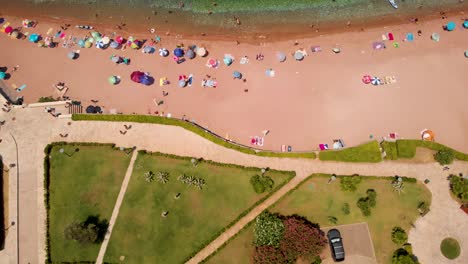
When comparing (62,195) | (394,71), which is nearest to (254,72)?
(394,71)

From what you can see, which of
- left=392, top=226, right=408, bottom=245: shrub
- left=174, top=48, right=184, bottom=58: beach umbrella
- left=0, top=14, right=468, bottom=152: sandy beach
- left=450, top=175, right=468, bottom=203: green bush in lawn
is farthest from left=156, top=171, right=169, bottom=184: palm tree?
left=450, top=175, right=468, bottom=203: green bush in lawn

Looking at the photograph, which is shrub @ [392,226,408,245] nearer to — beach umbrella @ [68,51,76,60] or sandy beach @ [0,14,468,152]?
sandy beach @ [0,14,468,152]

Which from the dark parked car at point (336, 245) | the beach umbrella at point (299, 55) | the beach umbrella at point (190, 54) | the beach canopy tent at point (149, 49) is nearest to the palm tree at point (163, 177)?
the beach umbrella at point (190, 54)

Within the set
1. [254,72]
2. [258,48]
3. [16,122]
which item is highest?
[258,48]

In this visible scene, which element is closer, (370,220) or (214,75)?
(370,220)

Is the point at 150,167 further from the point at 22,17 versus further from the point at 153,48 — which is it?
the point at 22,17
